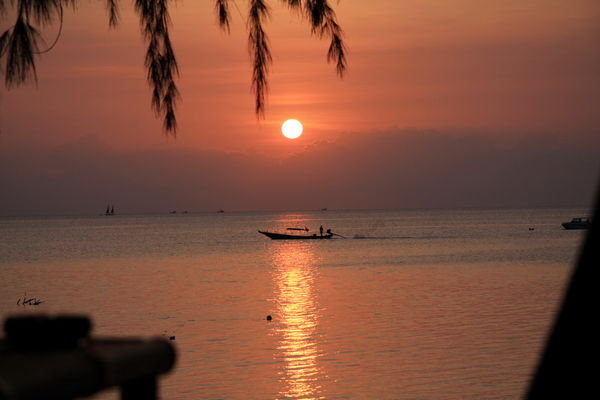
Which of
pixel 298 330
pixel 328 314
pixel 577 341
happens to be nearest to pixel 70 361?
pixel 577 341

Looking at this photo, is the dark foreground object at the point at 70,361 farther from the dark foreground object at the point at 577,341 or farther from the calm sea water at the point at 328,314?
the calm sea water at the point at 328,314

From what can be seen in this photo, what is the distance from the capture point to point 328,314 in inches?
1996

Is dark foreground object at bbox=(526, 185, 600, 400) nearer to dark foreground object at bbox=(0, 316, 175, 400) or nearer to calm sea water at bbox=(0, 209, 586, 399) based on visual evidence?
dark foreground object at bbox=(0, 316, 175, 400)

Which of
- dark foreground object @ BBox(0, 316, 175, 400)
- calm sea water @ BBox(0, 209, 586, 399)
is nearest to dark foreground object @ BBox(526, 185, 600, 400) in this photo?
dark foreground object @ BBox(0, 316, 175, 400)

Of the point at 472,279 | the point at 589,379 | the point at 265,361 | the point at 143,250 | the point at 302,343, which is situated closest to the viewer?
the point at 589,379

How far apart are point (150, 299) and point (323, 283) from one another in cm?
1634

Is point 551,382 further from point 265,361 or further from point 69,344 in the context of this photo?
point 265,361

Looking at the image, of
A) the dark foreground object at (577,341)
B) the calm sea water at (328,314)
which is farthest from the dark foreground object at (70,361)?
the calm sea water at (328,314)

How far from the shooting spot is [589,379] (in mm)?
3334

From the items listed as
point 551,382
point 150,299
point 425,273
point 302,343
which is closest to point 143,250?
point 425,273

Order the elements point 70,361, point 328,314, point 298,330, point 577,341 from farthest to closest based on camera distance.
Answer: point 328,314
point 298,330
point 577,341
point 70,361

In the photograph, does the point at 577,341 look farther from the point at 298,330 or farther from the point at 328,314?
the point at 328,314

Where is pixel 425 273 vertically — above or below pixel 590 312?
below

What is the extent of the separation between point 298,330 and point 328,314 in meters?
6.21
